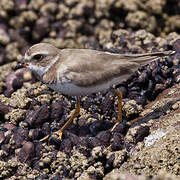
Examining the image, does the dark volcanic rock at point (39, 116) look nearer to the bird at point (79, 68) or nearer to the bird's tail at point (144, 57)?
the bird at point (79, 68)

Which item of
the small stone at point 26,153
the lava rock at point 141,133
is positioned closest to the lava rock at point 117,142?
the lava rock at point 141,133

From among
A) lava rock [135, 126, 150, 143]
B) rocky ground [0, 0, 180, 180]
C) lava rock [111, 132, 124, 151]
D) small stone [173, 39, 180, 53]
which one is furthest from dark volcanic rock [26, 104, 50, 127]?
small stone [173, 39, 180, 53]

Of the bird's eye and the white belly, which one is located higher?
the bird's eye

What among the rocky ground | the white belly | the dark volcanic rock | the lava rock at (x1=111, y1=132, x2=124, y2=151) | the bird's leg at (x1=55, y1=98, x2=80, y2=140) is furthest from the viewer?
the dark volcanic rock

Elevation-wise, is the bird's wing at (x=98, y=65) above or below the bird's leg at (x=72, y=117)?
above

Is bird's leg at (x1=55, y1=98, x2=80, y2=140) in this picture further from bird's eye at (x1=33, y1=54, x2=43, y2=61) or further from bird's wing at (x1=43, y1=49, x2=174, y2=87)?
bird's eye at (x1=33, y1=54, x2=43, y2=61)

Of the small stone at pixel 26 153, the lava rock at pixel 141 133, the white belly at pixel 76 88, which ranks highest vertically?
the white belly at pixel 76 88

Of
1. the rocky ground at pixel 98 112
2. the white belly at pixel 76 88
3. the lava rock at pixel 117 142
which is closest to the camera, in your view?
the rocky ground at pixel 98 112
